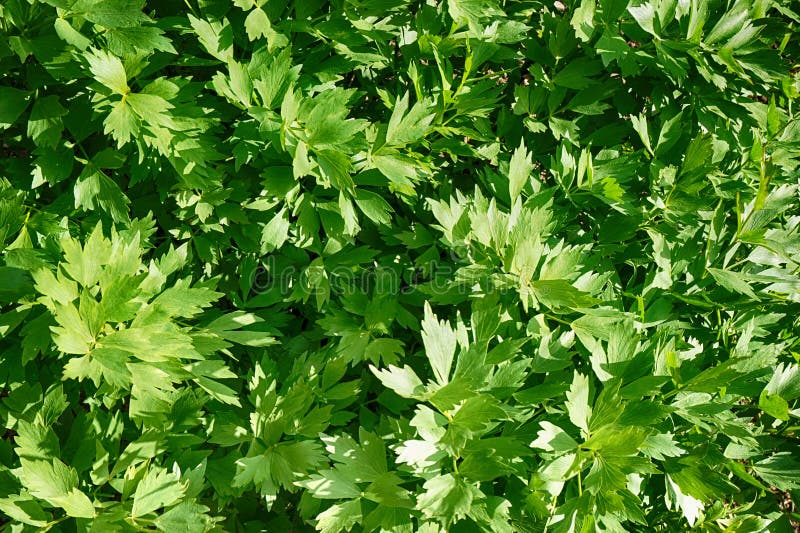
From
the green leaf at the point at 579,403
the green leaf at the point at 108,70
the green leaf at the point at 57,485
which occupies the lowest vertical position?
the green leaf at the point at 579,403

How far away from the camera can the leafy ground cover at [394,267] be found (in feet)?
4.57

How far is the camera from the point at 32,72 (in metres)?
1.51

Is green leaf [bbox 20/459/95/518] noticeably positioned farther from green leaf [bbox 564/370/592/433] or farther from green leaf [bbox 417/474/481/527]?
green leaf [bbox 564/370/592/433]

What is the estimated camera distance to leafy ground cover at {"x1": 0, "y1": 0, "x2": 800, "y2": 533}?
1393 mm

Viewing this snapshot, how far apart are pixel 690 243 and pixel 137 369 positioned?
1.41m

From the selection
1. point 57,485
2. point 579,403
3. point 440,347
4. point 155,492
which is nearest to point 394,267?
point 440,347

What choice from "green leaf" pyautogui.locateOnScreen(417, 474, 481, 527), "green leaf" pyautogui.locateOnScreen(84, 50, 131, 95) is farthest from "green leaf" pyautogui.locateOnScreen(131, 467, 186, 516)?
"green leaf" pyautogui.locateOnScreen(84, 50, 131, 95)

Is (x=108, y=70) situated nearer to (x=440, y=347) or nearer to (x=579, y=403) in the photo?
(x=440, y=347)

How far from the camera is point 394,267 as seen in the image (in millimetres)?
1811

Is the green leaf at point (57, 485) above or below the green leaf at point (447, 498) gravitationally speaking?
above

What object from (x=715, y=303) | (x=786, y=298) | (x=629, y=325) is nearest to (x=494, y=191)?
A: (x=629, y=325)

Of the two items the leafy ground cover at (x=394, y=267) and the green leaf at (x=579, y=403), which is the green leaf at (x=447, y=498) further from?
the green leaf at (x=579, y=403)

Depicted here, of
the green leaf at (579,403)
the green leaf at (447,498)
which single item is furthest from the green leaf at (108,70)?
the green leaf at (579,403)

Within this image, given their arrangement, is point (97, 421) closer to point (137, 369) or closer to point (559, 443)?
point (137, 369)
